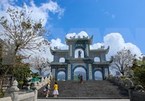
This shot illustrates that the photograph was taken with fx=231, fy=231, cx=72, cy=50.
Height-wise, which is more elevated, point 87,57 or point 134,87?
point 87,57

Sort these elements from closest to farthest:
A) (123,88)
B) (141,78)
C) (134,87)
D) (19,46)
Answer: (141,78)
(134,87)
(19,46)
(123,88)

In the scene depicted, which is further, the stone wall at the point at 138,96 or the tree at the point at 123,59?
the tree at the point at 123,59

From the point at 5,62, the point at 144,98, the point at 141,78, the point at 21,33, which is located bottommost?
the point at 144,98

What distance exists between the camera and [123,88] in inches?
932

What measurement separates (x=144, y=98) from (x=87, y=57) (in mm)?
31017

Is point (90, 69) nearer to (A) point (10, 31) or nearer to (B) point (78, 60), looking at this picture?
(B) point (78, 60)

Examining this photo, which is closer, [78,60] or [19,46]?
[19,46]

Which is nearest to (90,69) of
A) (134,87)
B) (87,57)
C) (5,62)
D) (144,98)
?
(87,57)

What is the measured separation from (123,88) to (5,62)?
1211 cm

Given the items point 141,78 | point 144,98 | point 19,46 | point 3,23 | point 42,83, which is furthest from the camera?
point 42,83

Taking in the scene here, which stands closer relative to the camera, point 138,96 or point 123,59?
point 138,96

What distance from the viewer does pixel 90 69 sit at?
4109 centimetres

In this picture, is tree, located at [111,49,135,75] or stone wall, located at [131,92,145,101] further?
tree, located at [111,49,135,75]

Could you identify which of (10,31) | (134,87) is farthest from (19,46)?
(134,87)
